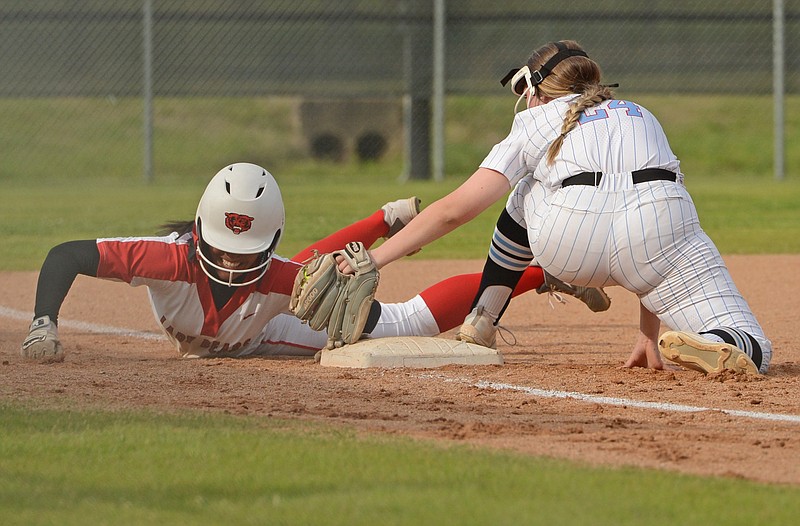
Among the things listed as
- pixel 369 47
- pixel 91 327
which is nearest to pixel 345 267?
pixel 91 327

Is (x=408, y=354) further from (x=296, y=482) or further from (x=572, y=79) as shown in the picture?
(x=296, y=482)

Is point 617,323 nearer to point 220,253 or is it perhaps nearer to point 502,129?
point 220,253

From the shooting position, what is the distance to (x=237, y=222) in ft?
15.5

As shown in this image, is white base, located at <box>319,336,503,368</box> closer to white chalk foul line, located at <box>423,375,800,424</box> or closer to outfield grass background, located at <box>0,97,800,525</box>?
white chalk foul line, located at <box>423,375,800,424</box>

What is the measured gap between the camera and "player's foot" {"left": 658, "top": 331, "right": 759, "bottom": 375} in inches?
165

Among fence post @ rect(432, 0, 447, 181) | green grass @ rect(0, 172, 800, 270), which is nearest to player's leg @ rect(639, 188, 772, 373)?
green grass @ rect(0, 172, 800, 270)

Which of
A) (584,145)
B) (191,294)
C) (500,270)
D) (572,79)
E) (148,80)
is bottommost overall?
(191,294)

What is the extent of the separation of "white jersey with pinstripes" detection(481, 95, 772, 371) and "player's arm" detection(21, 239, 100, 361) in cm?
156

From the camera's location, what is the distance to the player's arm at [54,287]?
185 inches

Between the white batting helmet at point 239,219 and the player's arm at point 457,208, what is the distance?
0.58 m

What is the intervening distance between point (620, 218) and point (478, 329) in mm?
899

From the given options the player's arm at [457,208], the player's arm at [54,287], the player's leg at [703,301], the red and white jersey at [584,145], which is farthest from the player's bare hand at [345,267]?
the player's leg at [703,301]

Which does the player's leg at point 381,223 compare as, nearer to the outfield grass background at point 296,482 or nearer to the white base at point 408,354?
the white base at point 408,354

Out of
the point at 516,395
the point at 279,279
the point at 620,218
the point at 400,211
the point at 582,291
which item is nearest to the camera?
the point at 516,395
